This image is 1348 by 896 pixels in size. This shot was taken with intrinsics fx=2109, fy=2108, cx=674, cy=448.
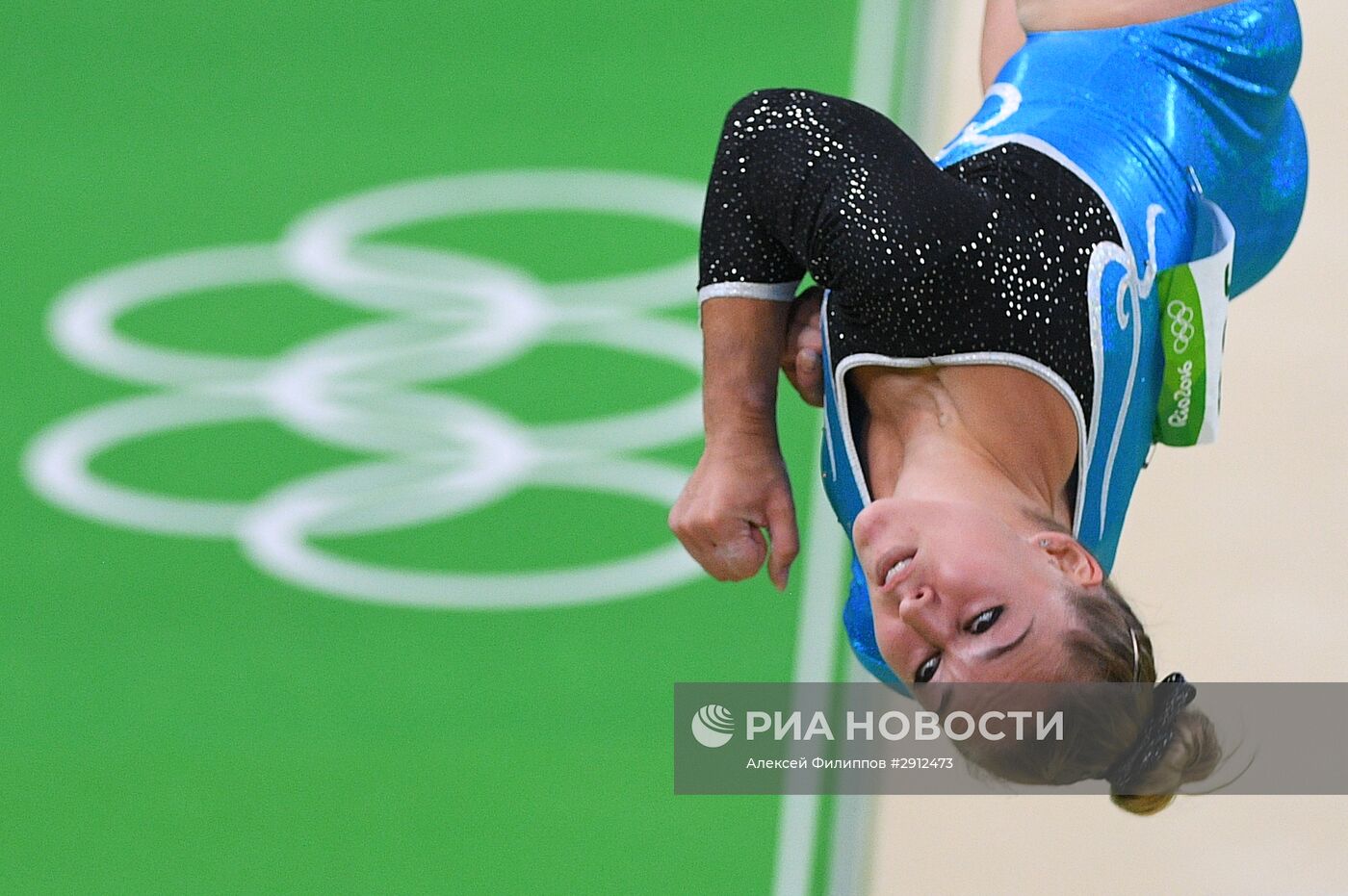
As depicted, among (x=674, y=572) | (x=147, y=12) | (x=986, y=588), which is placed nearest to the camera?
(x=986, y=588)

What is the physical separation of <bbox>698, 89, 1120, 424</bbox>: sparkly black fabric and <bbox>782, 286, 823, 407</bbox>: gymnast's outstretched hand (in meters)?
0.08

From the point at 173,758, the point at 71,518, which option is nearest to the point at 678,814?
the point at 173,758

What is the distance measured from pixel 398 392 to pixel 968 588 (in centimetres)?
321

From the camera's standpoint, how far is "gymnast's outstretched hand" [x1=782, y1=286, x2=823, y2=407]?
8.54 feet

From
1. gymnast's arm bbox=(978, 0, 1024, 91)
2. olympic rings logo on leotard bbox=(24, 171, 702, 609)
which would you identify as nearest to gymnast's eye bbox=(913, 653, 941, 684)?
gymnast's arm bbox=(978, 0, 1024, 91)

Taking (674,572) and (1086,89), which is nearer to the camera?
(1086,89)

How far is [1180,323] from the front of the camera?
8.47 feet

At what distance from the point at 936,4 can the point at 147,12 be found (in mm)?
2636

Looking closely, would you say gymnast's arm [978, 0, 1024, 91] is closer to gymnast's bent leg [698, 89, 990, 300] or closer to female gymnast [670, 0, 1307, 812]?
female gymnast [670, 0, 1307, 812]

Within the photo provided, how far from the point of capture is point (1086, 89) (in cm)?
269

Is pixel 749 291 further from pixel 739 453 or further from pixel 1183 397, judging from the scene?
pixel 1183 397

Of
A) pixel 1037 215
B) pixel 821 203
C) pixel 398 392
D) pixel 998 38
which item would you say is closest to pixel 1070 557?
pixel 1037 215

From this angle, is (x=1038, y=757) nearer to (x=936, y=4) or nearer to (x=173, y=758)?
(x=173, y=758)

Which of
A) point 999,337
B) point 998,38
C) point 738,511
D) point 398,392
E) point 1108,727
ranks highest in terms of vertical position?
point 398,392
